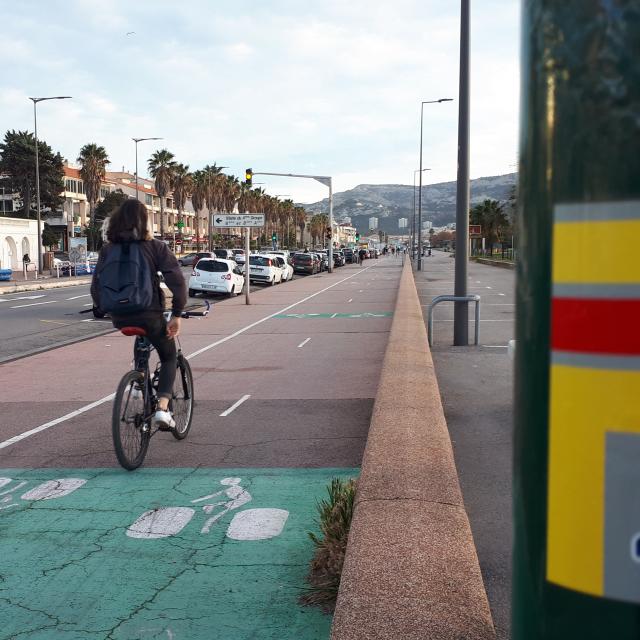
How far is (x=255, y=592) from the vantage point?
13.9 feet

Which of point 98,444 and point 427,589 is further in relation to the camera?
point 98,444

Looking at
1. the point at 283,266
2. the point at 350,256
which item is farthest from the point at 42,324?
the point at 350,256

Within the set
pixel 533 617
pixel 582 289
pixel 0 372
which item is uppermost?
pixel 582 289

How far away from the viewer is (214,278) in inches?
1268

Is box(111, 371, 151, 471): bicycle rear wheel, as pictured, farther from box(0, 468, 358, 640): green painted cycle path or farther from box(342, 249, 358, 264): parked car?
box(342, 249, 358, 264): parked car

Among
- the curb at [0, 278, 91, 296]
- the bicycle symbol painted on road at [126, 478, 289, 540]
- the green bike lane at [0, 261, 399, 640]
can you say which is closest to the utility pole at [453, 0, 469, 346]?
the green bike lane at [0, 261, 399, 640]

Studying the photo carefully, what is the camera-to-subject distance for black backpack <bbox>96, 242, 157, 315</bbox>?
5.77m

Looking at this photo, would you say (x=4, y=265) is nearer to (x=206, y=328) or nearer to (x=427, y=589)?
(x=206, y=328)

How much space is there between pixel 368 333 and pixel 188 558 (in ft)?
43.9

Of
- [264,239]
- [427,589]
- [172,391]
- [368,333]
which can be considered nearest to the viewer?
[427,589]

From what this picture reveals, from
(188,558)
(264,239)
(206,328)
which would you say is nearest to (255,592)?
(188,558)

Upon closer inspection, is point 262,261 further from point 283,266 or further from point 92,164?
point 92,164

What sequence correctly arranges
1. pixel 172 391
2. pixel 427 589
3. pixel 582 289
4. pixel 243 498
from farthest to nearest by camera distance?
pixel 172 391 < pixel 243 498 < pixel 427 589 < pixel 582 289

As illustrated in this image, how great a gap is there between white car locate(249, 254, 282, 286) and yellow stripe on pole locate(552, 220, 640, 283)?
40809 millimetres
